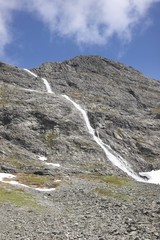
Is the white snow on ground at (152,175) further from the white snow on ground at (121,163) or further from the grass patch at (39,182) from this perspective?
the grass patch at (39,182)

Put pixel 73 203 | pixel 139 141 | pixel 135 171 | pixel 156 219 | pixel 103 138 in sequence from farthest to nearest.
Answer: pixel 139 141, pixel 103 138, pixel 135 171, pixel 73 203, pixel 156 219

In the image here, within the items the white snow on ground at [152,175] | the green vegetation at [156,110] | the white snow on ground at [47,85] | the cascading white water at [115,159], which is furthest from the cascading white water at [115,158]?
the green vegetation at [156,110]

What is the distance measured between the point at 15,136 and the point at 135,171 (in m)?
51.8

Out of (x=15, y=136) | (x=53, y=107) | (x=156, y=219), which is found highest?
(x=53, y=107)

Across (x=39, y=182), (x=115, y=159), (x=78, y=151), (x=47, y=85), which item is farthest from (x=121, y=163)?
(x=47, y=85)

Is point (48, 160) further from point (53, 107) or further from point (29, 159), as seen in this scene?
point (53, 107)

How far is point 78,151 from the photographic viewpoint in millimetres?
87000

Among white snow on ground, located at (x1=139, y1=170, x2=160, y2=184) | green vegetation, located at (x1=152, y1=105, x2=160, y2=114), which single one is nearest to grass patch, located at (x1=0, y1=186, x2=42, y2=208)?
white snow on ground, located at (x1=139, y1=170, x2=160, y2=184)

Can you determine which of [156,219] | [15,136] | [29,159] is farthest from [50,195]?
[15,136]

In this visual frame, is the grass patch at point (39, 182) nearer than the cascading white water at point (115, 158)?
Yes

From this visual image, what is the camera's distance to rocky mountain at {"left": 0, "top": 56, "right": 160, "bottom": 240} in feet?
75.4

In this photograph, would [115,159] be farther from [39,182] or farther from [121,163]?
[39,182]

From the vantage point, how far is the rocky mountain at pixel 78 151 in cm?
2298

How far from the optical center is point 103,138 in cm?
9881
